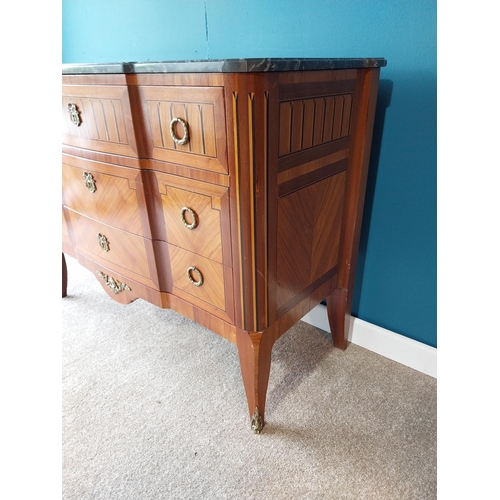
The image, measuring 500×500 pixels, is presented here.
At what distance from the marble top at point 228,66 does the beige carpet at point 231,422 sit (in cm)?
93

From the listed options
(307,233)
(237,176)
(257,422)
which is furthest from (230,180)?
(257,422)

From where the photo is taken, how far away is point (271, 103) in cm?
75

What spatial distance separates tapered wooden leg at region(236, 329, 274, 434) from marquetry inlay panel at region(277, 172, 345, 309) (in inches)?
4.3

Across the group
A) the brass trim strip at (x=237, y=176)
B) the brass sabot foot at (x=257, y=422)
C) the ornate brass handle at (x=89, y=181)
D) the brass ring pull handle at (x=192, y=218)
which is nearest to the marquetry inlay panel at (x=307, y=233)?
the brass trim strip at (x=237, y=176)

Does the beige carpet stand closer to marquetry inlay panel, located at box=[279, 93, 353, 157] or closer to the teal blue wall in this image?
the teal blue wall

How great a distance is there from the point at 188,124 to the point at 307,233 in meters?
0.41

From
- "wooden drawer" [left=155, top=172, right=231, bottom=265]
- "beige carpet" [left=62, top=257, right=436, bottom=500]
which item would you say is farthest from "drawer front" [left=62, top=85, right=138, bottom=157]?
"beige carpet" [left=62, top=257, right=436, bottom=500]

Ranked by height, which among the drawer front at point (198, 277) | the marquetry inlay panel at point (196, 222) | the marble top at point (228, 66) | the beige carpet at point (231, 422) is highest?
the marble top at point (228, 66)

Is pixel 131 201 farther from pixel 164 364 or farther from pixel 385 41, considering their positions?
pixel 385 41

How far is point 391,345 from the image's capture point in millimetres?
1325

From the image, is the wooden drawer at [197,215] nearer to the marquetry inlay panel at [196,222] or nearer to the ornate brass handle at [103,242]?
the marquetry inlay panel at [196,222]

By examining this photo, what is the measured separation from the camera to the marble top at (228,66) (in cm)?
69
